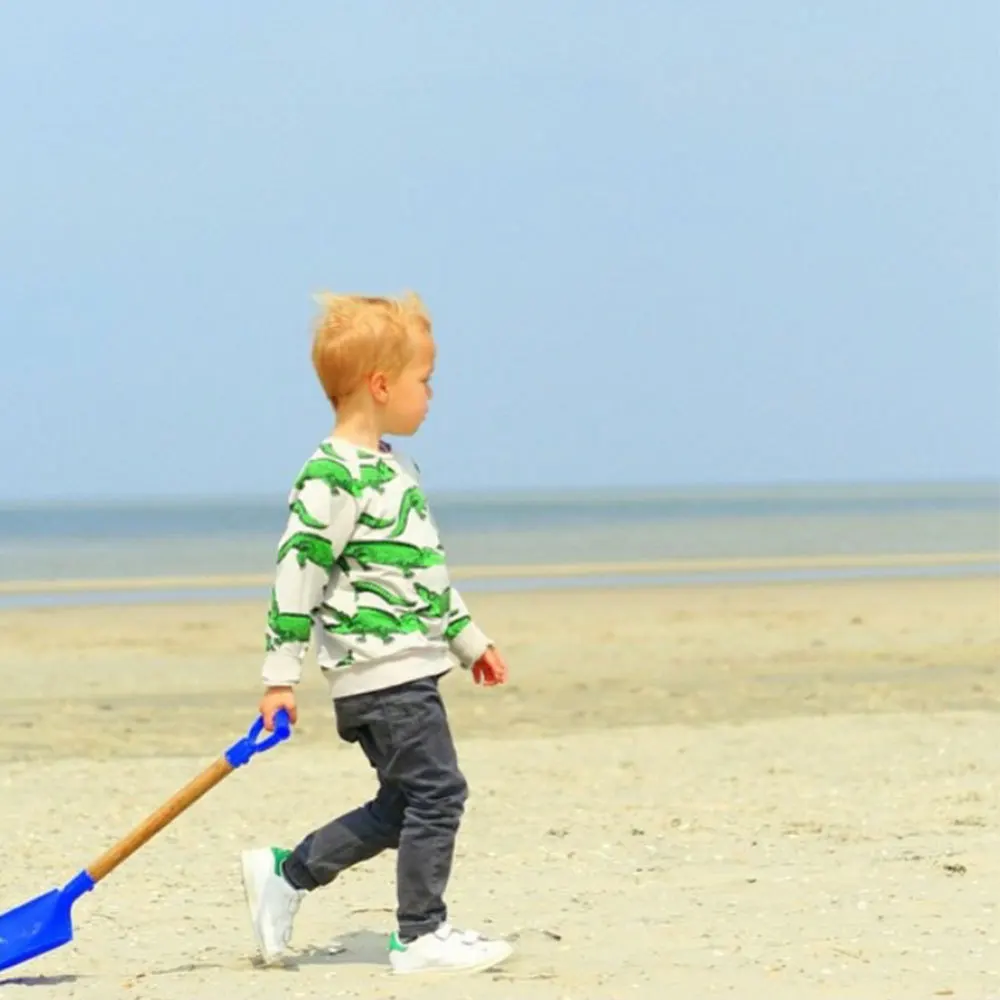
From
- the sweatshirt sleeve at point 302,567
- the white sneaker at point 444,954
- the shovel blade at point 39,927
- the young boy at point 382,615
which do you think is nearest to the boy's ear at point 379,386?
the young boy at point 382,615

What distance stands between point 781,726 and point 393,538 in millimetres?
5169

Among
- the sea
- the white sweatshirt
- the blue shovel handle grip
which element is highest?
the white sweatshirt

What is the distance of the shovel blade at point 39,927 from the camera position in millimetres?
→ 4234

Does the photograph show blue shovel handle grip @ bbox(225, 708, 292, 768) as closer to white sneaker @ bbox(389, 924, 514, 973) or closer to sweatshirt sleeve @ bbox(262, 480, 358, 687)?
sweatshirt sleeve @ bbox(262, 480, 358, 687)

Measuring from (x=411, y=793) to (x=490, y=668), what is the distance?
1.22ft

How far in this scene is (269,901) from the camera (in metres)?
4.25

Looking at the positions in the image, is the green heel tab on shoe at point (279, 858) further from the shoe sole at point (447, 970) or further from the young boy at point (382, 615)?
the shoe sole at point (447, 970)

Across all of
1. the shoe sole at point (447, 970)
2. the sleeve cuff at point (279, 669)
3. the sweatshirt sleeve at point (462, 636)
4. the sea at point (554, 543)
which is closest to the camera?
the sleeve cuff at point (279, 669)

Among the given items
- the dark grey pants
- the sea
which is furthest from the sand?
the sea

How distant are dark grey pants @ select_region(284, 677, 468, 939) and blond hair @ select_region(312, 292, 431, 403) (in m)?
0.69

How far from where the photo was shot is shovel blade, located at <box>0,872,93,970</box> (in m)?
4.23

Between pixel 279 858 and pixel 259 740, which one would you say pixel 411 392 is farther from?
pixel 279 858

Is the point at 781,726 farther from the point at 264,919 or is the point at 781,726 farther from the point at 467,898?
the point at 264,919

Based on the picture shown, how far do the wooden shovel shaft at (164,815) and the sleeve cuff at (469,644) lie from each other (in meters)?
0.57
